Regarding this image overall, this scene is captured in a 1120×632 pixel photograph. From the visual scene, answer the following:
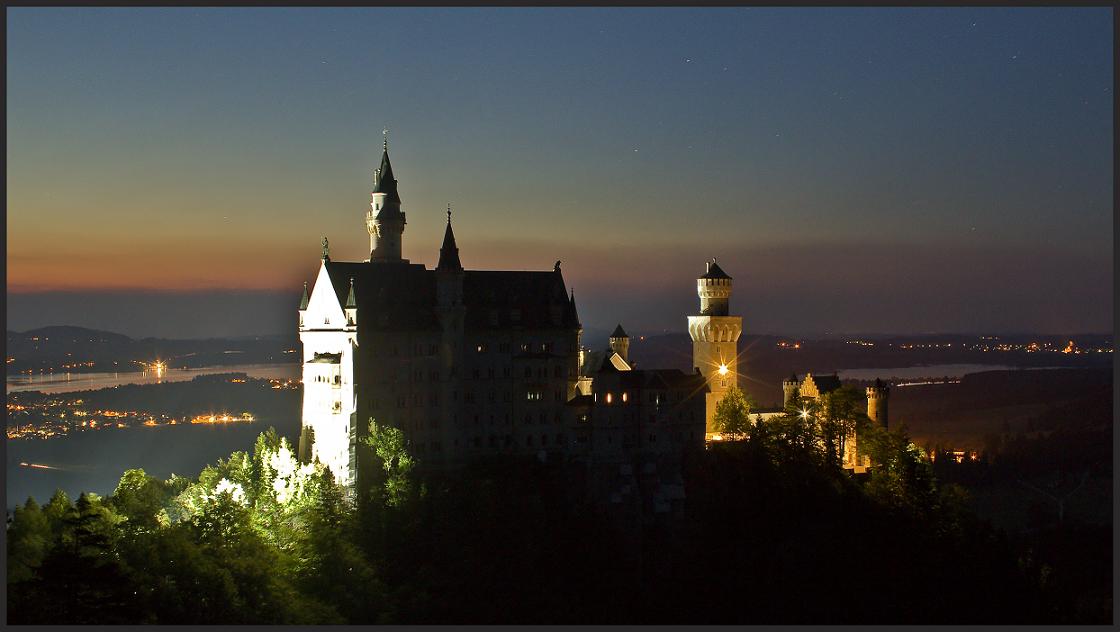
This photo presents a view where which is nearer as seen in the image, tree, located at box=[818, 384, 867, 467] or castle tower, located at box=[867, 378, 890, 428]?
tree, located at box=[818, 384, 867, 467]

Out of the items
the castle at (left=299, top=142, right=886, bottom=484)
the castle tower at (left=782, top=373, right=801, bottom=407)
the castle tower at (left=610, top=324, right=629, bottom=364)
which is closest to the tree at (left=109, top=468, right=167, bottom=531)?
the castle at (left=299, top=142, right=886, bottom=484)

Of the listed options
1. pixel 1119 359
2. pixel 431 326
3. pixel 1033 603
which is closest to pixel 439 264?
pixel 431 326

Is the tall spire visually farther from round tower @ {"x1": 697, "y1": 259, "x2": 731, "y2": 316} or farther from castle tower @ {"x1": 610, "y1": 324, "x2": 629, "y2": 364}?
round tower @ {"x1": 697, "y1": 259, "x2": 731, "y2": 316}

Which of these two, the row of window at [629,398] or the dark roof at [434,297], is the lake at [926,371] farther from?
the dark roof at [434,297]

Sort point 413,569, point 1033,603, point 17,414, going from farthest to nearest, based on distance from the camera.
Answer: point 17,414
point 1033,603
point 413,569

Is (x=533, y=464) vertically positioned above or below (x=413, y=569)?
above

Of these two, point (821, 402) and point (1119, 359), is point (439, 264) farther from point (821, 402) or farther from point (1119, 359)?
point (1119, 359)
